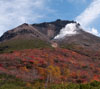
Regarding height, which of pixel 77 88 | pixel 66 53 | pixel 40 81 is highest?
pixel 66 53

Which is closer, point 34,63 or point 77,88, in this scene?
point 77,88

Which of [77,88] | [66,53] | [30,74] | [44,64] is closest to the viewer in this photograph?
[77,88]

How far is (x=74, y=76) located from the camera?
8338 centimetres

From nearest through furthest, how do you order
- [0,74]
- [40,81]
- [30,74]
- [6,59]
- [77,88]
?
[77,88] < [40,81] < [0,74] < [30,74] < [6,59]

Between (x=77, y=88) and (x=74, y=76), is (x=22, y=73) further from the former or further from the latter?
(x=77, y=88)

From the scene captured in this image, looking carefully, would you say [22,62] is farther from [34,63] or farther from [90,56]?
[90,56]

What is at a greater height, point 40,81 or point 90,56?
point 90,56

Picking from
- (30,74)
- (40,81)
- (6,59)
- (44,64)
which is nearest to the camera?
(40,81)

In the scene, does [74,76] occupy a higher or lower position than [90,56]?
lower

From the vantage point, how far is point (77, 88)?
10.9 meters

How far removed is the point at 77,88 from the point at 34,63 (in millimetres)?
92412

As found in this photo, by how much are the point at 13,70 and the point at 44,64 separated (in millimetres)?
19191

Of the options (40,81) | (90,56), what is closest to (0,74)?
(40,81)

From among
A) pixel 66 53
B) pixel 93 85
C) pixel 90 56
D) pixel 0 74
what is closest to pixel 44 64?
pixel 0 74
